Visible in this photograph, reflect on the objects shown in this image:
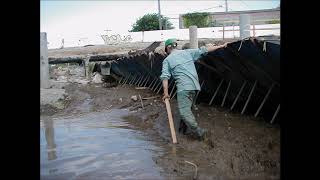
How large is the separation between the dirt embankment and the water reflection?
170cm

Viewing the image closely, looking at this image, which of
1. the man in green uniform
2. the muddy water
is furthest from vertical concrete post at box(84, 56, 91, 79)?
the man in green uniform

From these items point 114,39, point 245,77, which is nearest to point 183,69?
point 245,77

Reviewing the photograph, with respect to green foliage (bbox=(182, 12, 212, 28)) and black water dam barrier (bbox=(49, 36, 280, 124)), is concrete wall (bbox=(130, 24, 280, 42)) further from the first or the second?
black water dam barrier (bbox=(49, 36, 280, 124))

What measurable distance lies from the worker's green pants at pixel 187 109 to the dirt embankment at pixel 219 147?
31 cm

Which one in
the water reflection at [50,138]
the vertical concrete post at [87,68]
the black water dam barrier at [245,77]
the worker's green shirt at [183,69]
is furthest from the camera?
the vertical concrete post at [87,68]

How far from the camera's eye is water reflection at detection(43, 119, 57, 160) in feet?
21.9

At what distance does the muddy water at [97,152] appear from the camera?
215 inches

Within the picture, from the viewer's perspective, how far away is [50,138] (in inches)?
324

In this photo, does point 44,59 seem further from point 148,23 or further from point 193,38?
point 148,23

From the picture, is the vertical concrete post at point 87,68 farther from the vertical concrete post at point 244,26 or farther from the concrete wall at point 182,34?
the vertical concrete post at point 244,26

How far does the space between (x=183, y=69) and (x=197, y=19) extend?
31160 mm

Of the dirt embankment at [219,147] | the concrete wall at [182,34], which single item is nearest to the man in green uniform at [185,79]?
the dirt embankment at [219,147]
